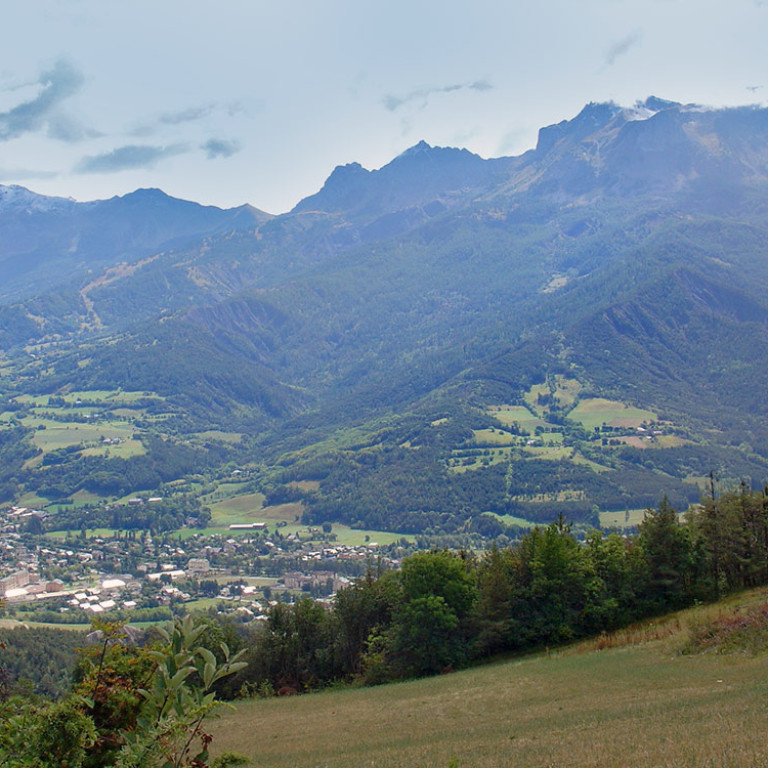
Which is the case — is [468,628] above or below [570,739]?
below

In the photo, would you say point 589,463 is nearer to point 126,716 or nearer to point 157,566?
point 157,566

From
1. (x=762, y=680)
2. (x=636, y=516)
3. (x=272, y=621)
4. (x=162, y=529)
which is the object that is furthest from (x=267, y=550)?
(x=762, y=680)

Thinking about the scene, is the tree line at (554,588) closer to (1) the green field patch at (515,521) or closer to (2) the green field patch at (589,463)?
(1) the green field patch at (515,521)

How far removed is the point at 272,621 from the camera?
5988 centimetres

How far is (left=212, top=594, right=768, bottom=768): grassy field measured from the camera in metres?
17.1

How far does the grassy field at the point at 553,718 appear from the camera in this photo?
674 inches

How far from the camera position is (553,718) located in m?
24.6

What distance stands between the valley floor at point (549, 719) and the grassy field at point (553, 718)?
62mm

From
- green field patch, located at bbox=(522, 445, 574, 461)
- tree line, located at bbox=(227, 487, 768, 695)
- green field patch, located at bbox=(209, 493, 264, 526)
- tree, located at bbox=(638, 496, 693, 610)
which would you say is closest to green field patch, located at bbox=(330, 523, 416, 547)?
green field patch, located at bbox=(209, 493, 264, 526)

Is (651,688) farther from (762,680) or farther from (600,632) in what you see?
(600,632)

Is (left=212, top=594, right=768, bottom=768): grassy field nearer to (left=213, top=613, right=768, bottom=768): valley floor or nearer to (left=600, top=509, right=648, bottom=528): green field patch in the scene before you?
(left=213, top=613, right=768, bottom=768): valley floor

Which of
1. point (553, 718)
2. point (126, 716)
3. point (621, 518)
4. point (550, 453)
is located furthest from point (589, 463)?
point (126, 716)

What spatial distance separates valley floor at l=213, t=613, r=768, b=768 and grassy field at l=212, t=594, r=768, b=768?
0.06 meters

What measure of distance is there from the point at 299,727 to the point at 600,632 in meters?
25.0
